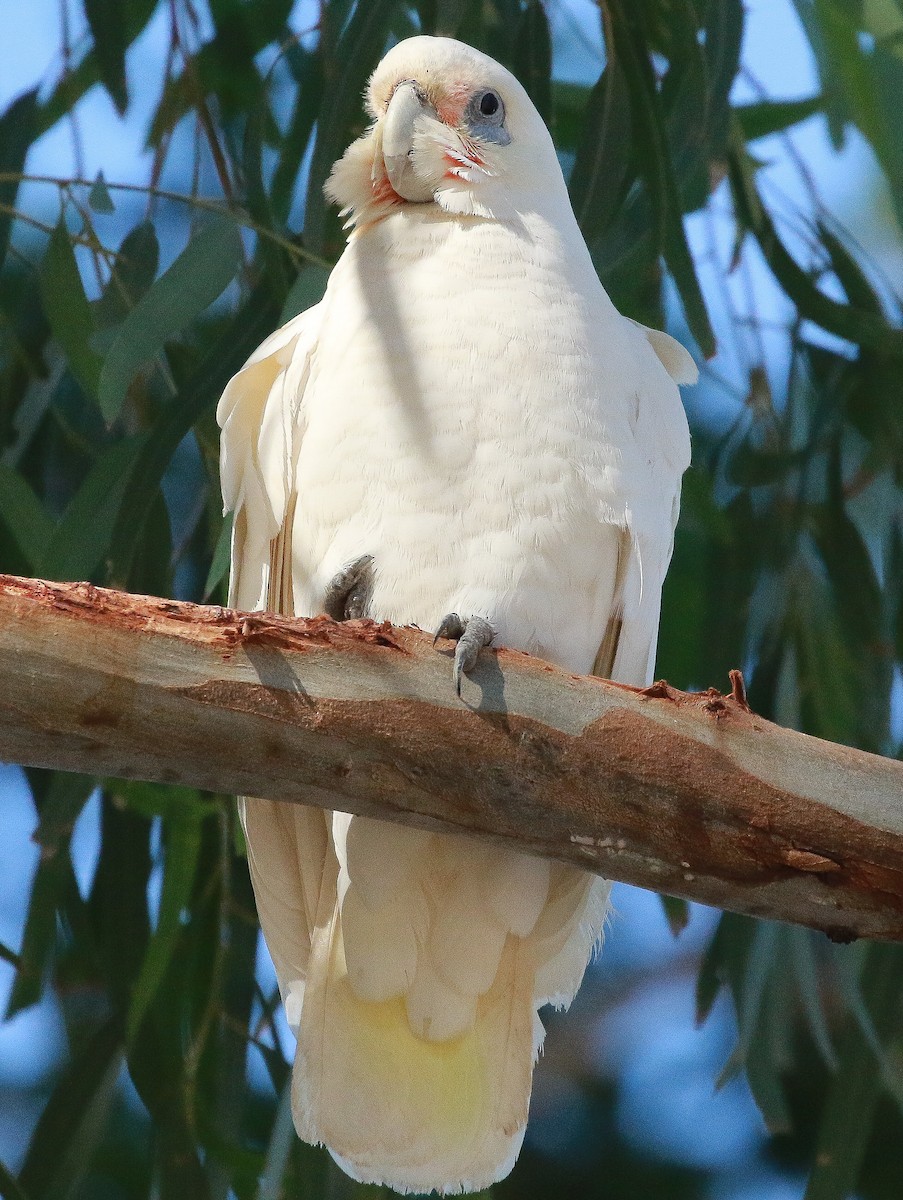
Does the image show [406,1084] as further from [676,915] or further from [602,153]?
[602,153]

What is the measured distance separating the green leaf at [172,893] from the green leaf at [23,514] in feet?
1.36

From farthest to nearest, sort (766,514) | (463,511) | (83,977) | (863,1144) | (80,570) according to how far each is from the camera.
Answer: (83,977) → (766,514) → (863,1144) → (80,570) → (463,511)

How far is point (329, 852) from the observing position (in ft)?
5.14

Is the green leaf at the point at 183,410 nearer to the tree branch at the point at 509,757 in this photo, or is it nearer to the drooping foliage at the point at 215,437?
the drooping foliage at the point at 215,437

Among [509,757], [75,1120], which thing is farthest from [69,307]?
[75,1120]

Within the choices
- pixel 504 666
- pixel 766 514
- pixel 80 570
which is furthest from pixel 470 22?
pixel 504 666

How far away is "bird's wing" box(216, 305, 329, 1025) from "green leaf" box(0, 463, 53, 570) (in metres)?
0.27

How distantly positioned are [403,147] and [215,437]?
50cm

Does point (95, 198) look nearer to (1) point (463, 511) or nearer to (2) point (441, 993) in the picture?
(1) point (463, 511)

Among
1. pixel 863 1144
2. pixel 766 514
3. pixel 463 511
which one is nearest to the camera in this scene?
pixel 463 511

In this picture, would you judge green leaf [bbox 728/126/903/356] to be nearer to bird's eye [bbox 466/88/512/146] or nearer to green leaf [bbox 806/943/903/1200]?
bird's eye [bbox 466/88/512/146]

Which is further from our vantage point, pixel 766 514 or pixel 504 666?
pixel 766 514

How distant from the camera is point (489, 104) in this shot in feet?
5.66

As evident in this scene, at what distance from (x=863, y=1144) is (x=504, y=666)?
118 cm
